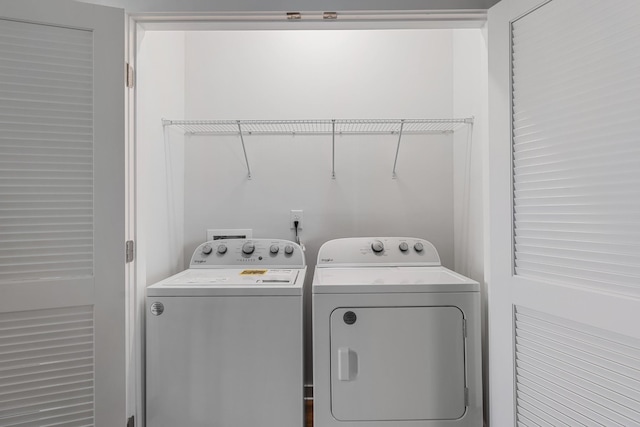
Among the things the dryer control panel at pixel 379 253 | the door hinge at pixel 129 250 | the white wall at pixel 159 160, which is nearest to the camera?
the door hinge at pixel 129 250

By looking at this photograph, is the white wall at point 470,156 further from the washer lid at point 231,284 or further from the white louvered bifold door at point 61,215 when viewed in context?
the white louvered bifold door at point 61,215

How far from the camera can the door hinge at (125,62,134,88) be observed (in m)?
1.30

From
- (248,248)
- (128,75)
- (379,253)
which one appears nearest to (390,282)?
(379,253)

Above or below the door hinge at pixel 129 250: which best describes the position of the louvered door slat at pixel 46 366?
below

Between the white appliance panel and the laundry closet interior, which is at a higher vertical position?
the laundry closet interior

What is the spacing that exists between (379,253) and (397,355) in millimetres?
678

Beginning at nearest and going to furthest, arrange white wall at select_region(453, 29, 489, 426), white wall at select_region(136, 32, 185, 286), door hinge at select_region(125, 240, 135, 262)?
door hinge at select_region(125, 240, 135, 262) < white wall at select_region(136, 32, 185, 286) < white wall at select_region(453, 29, 489, 426)

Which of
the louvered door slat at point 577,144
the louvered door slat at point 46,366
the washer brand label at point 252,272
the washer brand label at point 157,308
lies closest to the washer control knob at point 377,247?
the washer brand label at point 252,272

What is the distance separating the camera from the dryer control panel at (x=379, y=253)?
1.88 m

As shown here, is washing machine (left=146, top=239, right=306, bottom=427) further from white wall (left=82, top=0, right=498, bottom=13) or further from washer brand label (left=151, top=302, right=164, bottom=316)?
white wall (left=82, top=0, right=498, bottom=13)

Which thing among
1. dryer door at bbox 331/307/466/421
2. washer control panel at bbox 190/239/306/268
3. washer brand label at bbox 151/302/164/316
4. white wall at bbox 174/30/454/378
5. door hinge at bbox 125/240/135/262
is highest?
white wall at bbox 174/30/454/378

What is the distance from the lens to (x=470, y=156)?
74.0 inches

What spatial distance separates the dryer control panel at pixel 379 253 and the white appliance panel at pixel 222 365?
609mm

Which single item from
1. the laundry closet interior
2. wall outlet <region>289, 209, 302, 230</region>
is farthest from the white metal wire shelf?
wall outlet <region>289, 209, 302, 230</region>
